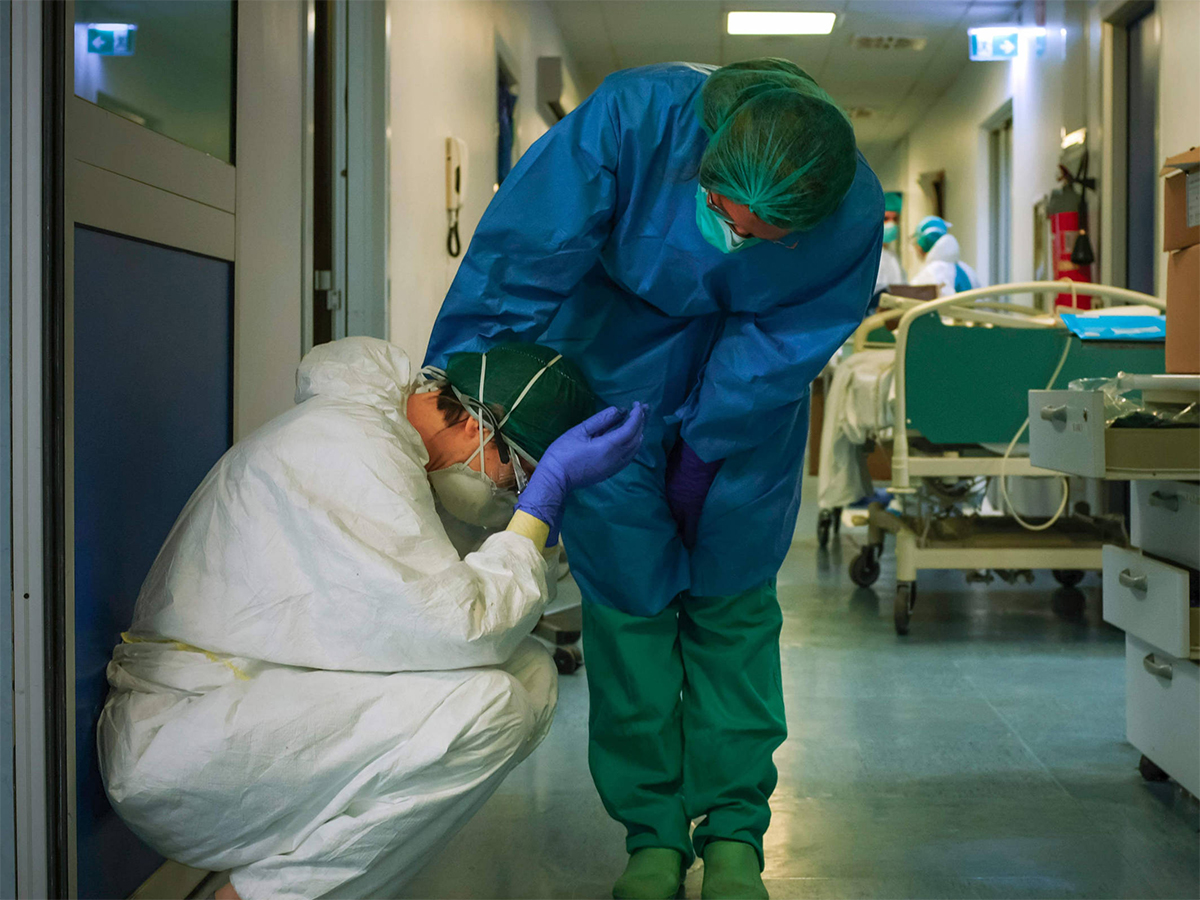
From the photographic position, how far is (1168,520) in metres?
1.82

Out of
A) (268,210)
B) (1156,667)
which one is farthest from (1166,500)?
(268,210)

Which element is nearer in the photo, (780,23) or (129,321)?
(129,321)

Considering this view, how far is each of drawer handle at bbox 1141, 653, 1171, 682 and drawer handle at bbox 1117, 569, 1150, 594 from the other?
122 millimetres

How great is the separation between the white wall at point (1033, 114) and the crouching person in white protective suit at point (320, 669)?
326 cm

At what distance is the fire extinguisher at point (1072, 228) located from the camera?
14.1ft

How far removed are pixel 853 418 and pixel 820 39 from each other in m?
3.15

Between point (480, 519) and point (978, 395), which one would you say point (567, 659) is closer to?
point (480, 519)

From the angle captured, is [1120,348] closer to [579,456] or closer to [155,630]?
[579,456]

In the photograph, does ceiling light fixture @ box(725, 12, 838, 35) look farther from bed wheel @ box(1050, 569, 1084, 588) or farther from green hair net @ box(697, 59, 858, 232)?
green hair net @ box(697, 59, 858, 232)

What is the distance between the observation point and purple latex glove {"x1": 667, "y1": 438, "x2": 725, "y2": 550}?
4.81 feet

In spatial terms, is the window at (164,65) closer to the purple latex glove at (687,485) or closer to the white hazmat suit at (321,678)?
the white hazmat suit at (321,678)

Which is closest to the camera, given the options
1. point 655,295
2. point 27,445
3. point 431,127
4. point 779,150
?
point 27,445

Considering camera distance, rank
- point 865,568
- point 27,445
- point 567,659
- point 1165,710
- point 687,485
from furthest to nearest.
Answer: point 865,568, point 567,659, point 1165,710, point 687,485, point 27,445

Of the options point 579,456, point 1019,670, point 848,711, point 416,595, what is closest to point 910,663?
point 1019,670
